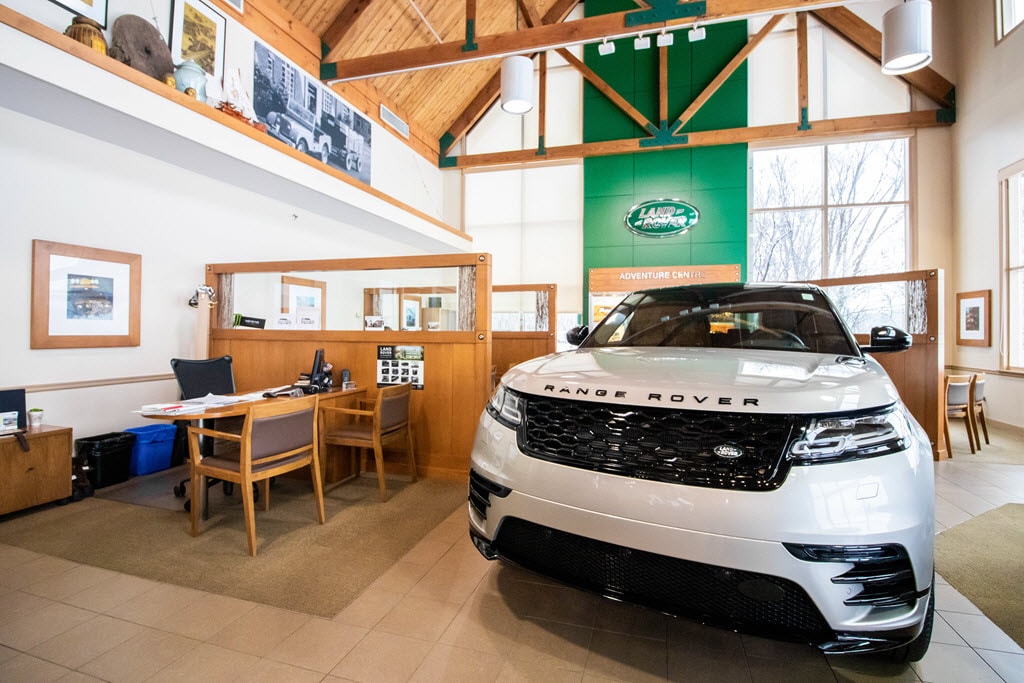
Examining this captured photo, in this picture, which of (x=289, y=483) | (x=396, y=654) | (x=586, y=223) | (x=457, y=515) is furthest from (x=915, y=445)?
(x=586, y=223)

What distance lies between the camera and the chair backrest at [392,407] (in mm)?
2975

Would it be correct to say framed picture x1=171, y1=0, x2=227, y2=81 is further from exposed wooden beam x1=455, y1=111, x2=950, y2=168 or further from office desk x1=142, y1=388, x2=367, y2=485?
exposed wooden beam x1=455, y1=111, x2=950, y2=168

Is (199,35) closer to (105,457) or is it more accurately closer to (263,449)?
(105,457)

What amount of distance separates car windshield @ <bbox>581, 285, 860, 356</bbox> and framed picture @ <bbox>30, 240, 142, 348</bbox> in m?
3.93

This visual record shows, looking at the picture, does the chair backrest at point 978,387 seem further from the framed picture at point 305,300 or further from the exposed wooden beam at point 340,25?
the exposed wooden beam at point 340,25

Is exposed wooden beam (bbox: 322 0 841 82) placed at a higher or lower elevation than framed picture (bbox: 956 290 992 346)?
higher

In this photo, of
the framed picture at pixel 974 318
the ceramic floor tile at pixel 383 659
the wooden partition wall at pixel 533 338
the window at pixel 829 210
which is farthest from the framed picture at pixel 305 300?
the framed picture at pixel 974 318

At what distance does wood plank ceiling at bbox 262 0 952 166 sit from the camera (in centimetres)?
493

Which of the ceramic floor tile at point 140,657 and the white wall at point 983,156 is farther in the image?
the white wall at point 983,156

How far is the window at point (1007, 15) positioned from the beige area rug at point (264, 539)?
8.68 m

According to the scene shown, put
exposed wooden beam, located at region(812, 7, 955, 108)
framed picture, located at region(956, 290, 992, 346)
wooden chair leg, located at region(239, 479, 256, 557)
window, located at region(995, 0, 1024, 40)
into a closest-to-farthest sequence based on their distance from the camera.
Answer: wooden chair leg, located at region(239, 479, 256, 557), window, located at region(995, 0, 1024, 40), framed picture, located at region(956, 290, 992, 346), exposed wooden beam, located at region(812, 7, 955, 108)

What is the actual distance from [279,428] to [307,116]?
495 centimetres

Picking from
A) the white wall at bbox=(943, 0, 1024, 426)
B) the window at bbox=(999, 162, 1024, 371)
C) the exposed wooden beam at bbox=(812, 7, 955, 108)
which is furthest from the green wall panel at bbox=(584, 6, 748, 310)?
the window at bbox=(999, 162, 1024, 371)

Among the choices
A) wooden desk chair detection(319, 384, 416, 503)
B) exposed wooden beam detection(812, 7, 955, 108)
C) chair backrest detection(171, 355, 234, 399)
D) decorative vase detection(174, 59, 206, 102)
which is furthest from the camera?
exposed wooden beam detection(812, 7, 955, 108)
